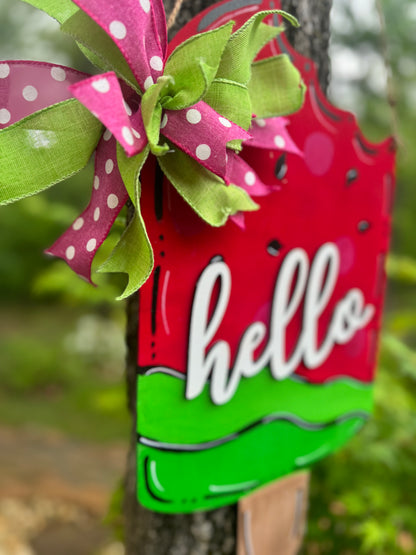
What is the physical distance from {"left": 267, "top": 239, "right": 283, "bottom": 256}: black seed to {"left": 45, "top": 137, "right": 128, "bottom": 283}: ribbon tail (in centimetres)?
28

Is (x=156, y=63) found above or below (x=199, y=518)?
above

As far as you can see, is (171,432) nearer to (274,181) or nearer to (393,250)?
(274,181)

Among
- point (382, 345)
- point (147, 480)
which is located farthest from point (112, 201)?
point (382, 345)

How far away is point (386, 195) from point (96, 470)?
247 centimetres

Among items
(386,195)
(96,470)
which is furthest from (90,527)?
(386,195)

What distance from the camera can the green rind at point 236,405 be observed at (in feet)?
2.26

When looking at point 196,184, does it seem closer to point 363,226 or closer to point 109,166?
point 109,166

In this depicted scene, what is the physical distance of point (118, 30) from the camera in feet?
1.70

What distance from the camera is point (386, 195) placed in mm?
962

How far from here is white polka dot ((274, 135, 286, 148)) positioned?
69 centimetres

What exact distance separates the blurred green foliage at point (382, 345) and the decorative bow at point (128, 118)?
17 centimetres

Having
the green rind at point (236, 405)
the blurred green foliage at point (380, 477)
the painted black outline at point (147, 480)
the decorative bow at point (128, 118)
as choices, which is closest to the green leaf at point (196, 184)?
the decorative bow at point (128, 118)

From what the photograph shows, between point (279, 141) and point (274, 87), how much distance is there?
0.22ft

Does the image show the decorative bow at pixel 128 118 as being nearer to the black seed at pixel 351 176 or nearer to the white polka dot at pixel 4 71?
the white polka dot at pixel 4 71
